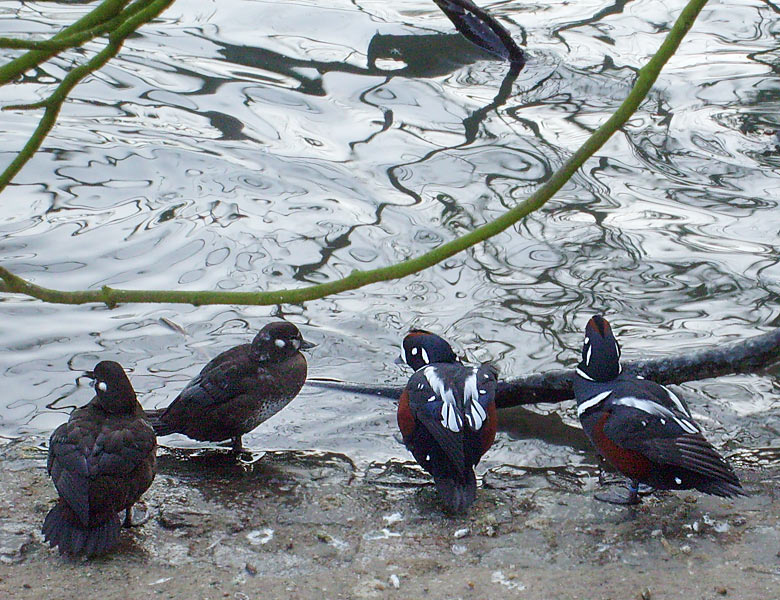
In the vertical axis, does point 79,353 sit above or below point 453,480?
below

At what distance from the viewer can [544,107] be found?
33.9ft

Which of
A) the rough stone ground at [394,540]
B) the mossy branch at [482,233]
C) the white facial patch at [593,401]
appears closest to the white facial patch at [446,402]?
the rough stone ground at [394,540]

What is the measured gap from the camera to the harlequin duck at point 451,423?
4.69 m

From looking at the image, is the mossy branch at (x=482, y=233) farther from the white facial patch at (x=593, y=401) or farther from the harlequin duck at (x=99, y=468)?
the white facial patch at (x=593, y=401)

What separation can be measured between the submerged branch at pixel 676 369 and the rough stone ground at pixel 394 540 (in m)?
0.54

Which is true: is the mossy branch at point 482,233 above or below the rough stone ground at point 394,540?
above

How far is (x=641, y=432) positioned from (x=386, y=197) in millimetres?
4620

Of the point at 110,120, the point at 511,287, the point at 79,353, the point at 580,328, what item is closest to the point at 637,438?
the point at 580,328

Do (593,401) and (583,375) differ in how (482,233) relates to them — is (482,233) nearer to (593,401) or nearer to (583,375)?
(593,401)

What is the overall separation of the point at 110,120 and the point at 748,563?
26.0 feet

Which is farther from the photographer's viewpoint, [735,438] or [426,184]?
[426,184]

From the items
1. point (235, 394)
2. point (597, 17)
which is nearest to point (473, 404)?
point (235, 394)

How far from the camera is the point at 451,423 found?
4.71m

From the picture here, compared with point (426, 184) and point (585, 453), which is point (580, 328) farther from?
point (426, 184)
